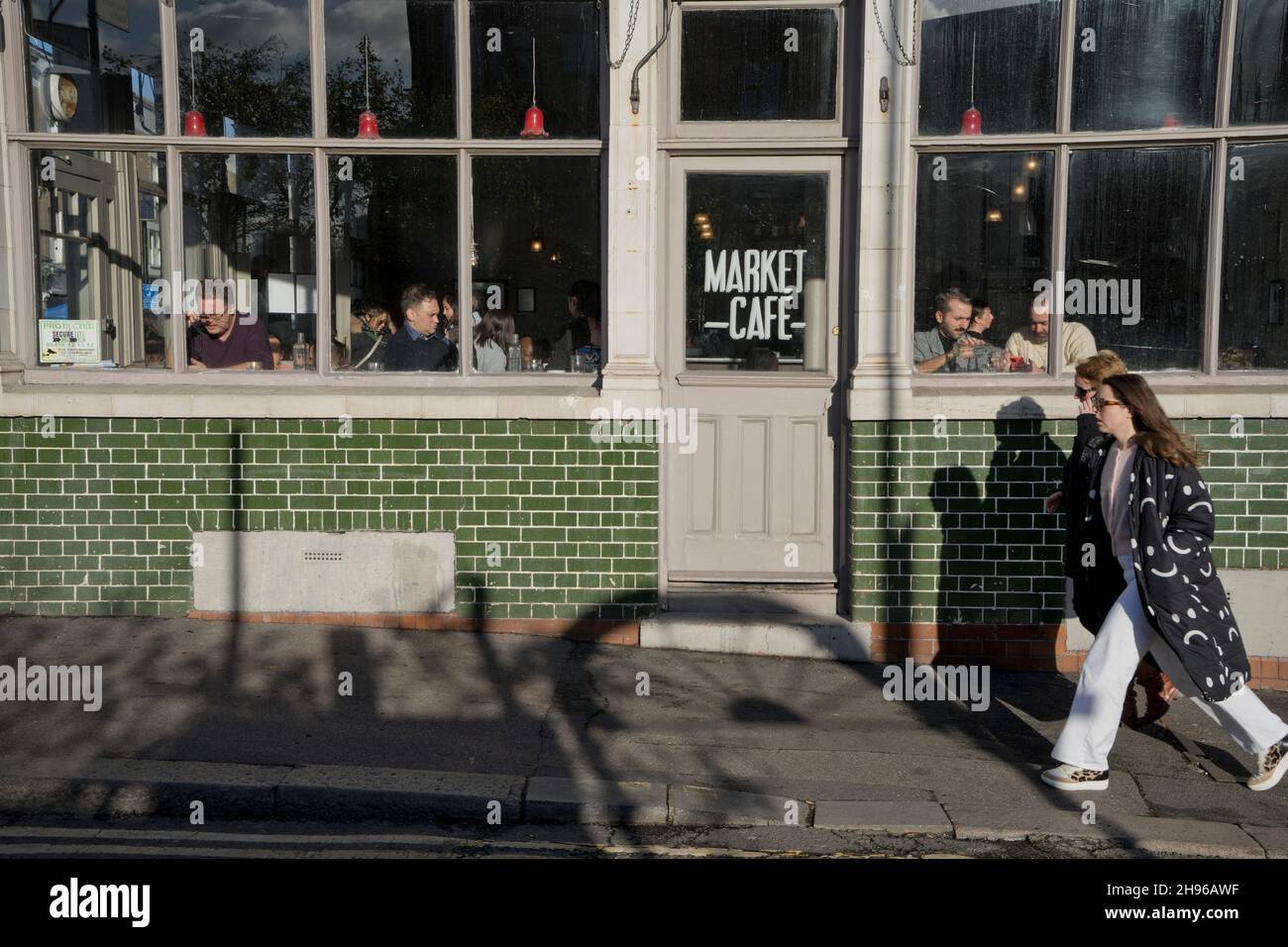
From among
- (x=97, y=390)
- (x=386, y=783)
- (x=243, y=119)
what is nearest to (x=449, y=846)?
(x=386, y=783)

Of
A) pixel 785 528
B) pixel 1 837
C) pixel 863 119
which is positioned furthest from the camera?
pixel 785 528

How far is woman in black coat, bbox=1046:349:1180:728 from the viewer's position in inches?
270

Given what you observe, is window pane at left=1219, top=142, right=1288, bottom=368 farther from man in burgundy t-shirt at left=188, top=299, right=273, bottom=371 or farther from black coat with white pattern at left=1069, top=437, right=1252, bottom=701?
man in burgundy t-shirt at left=188, top=299, right=273, bottom=371

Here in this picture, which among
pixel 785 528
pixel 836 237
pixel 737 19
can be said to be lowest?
pixel 785 528

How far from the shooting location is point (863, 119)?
830cm

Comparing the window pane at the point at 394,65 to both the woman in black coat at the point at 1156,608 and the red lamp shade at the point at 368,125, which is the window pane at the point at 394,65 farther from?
the woman in black coat at the point at 1156,608

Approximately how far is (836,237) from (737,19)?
5.18ft

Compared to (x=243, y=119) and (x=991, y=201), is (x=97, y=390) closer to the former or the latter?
(x=243, y=119)

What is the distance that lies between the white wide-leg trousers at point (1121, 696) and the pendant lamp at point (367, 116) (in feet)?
17.8

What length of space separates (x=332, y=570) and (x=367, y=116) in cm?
302
